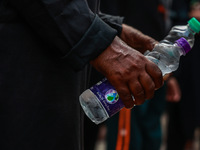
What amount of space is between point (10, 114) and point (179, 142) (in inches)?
106

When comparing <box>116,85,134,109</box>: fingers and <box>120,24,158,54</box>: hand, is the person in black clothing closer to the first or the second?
<box>116,85,134,109</box>: fingers

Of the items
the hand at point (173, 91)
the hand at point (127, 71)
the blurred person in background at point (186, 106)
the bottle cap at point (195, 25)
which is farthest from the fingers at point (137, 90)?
the blurred person in background at point (186, 106)

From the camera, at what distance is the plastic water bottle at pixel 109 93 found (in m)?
1.05

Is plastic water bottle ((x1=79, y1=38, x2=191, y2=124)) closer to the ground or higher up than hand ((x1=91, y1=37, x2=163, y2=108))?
closer to the ground

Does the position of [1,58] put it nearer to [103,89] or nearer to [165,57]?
[103,89]

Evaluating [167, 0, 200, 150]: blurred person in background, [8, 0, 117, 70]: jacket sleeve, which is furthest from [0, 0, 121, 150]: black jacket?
[167, 0, 200, 150]: blurred person in background

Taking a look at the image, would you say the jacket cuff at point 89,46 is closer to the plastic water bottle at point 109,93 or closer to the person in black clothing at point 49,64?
the person in black clothing at point 49,64

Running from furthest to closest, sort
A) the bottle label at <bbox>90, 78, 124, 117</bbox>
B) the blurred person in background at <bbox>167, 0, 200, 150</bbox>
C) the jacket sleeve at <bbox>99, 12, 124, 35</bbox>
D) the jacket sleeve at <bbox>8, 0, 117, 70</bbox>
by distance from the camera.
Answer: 1. the blurred person in background at <bbox>167, 0, 200, 150</bbox>
2. the jacket sleeve at <bbox>99, 12, 124, 35</bbox>
3. the bottle label at <bbox>90, 78, 124, 117</bbox>
4. the jacket sleeve at <bbox>8, 0, 117, 70</bbox>

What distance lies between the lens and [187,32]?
1.34m

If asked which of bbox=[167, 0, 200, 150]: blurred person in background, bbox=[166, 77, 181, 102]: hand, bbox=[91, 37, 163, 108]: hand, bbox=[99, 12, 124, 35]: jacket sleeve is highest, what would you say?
bbox=[91, 37, 163, 108]: hand

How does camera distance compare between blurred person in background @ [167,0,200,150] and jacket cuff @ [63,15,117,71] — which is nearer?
jacket cuff @ [63,15,117,71]

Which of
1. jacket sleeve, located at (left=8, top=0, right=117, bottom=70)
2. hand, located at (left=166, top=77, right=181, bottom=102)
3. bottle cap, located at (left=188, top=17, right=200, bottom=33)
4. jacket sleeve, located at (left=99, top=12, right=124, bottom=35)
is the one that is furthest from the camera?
hand, located at (left=166, top=77, right=181, bottom=102)

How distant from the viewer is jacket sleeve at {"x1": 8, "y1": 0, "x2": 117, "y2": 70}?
942mm

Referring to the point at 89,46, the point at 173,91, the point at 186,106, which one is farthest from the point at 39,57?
the point at 186,106
